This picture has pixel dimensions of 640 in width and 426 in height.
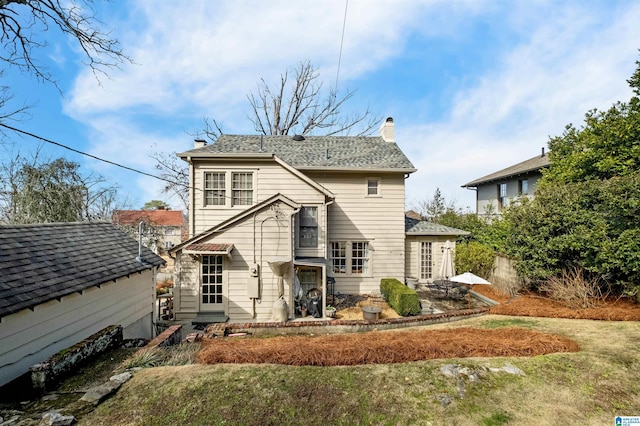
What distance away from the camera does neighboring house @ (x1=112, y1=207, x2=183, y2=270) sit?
912 inches

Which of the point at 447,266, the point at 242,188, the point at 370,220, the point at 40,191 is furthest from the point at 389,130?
the point at 40,191

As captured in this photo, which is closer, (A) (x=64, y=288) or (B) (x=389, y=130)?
(A) (x=64, y=288)

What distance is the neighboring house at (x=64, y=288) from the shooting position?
4.72m

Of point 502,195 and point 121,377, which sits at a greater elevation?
point 502,195

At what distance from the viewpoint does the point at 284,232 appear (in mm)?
10141

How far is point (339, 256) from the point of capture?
533 inches

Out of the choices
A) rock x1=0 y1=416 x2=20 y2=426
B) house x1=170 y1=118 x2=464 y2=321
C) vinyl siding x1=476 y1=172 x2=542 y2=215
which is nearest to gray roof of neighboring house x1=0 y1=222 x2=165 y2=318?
rock x1=0 y1=416 x2=20 y2=426

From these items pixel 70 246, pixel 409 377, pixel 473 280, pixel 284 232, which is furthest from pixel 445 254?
pixel 70 246

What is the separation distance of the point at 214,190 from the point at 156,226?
58.4 feet

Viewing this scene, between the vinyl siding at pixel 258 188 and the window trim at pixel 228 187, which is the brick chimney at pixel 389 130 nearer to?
the vinyl siding at pixel 258 188

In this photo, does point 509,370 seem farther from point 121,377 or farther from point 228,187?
point 228,187

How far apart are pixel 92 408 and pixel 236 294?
21.2ft

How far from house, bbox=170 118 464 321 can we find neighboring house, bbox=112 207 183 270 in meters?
2.33

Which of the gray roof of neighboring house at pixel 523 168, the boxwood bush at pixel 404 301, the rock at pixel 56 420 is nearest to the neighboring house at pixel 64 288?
the rock at pixel 56 420
